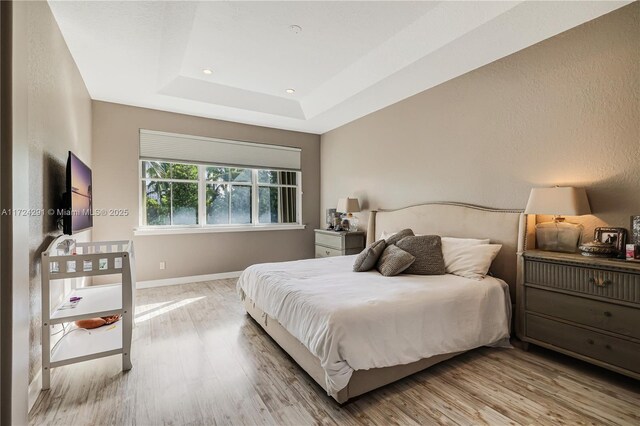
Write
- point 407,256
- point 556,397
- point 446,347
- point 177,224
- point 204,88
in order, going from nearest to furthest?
point 556,397 → point 446,347 → point 407,256 → point 204,88 → point 177,224

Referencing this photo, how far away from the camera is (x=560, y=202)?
2268 mm

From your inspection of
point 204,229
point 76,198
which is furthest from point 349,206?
point 76,198

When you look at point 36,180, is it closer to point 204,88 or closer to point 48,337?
point 48,337

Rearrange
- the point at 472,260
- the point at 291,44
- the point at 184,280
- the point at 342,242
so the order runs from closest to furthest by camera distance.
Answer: the point at 472,260 → the point at 291,44 → the point at 342,242 → the point at 184,280

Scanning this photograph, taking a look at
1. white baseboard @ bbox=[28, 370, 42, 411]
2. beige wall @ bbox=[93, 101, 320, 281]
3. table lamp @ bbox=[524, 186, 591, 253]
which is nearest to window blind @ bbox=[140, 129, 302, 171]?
beige wall @ bbox=[93, 101, 320, 281]

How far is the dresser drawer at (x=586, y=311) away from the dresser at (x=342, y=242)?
8.05ft

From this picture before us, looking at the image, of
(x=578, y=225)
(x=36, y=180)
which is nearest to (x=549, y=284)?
(x=578, y=225)

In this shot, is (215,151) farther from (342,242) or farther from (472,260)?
(472,260)

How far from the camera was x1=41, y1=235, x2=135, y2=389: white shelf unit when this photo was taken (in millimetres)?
1935

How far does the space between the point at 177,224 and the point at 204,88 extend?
6.82 feet

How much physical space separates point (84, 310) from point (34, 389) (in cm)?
50

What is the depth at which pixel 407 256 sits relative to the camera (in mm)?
2711

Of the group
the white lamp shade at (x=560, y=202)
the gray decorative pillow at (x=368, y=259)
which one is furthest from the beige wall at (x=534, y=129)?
the gray decorative pillow at (x=368, y=259)

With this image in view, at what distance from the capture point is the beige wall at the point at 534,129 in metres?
2.20
